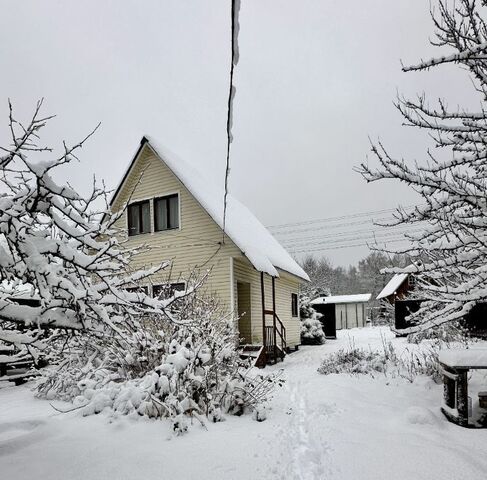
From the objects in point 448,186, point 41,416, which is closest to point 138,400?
point 41,416

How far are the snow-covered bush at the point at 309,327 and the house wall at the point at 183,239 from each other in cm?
947

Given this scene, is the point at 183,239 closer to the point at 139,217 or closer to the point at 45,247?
the point at 139,217

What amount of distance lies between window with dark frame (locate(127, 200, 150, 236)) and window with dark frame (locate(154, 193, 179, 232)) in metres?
0.43

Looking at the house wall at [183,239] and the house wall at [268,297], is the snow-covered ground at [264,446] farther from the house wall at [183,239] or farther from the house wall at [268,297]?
the house wall at [268,297]

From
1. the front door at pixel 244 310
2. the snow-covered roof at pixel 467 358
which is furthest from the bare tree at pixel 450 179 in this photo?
the front door at pixel 244 310

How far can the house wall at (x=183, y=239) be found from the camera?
11.8 m

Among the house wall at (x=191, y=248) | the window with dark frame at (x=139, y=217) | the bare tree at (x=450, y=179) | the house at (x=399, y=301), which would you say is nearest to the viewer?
the bare tree at (x=450, y=179)

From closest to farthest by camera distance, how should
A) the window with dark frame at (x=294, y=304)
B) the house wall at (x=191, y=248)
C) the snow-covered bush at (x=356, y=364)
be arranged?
the snow-covered bush at (x=356, y=364), the house wall at (x=191, y=248), the window with dark frame at (x=294, y=304)

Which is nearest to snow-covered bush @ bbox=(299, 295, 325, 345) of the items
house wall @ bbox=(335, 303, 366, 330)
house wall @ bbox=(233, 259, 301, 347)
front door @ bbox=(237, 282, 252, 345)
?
house wall @ bbox=(233, 259, 301, 347)

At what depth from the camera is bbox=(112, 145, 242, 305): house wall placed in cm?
1180

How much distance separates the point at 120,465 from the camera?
3.11 m

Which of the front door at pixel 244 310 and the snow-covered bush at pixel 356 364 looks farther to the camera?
the front door at pixel 244 310

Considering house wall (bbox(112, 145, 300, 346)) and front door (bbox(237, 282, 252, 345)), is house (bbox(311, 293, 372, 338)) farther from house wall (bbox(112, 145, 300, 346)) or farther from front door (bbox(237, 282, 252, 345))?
house wall (bbox(112, 145, 300, 346))

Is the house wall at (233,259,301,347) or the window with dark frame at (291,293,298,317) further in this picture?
the window with dark frame at (291,293,298,317)
